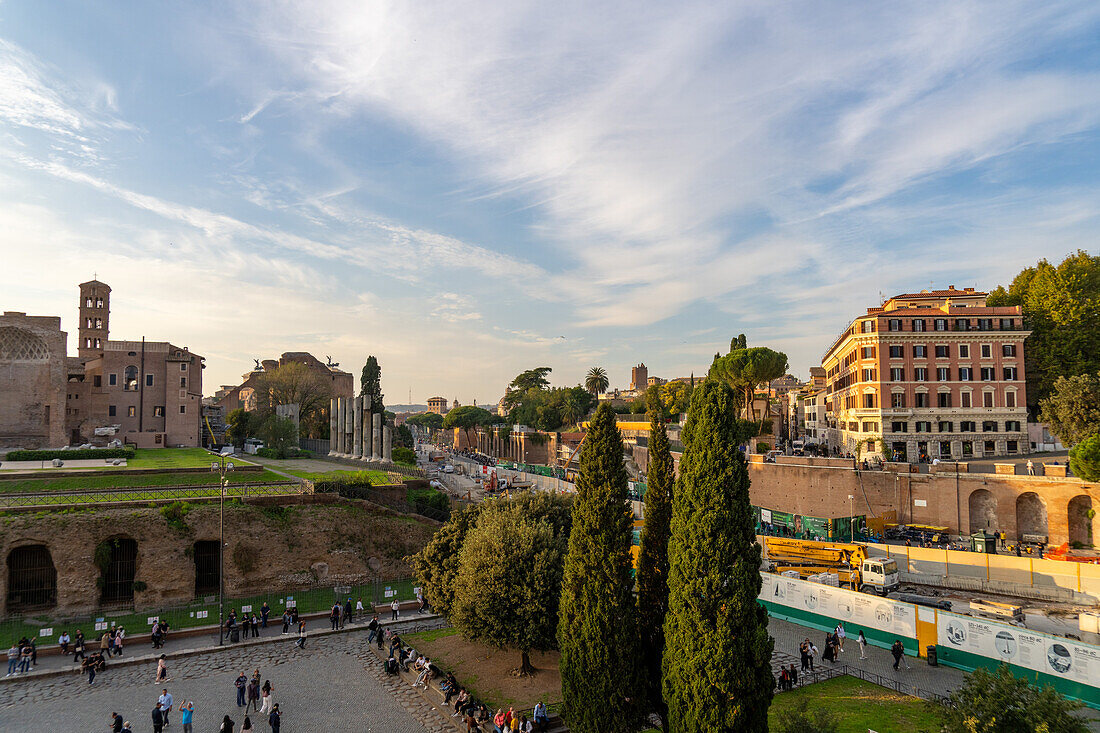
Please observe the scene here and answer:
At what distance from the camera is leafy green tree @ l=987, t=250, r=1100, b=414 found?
4666 centimetres

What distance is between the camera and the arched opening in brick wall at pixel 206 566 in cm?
2953

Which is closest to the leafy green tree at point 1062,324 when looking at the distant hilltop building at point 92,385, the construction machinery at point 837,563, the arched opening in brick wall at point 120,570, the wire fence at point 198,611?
the construction machinery at point 837,563

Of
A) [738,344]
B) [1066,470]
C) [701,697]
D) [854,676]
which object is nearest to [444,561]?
[701,697]

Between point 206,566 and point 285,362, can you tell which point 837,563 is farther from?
point 285,362

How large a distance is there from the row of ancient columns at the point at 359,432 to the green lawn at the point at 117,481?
11.4 m

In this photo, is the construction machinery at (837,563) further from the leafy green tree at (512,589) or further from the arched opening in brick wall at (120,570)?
the arched opening in brick wall at (120,570)

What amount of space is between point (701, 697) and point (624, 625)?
9.54 ft

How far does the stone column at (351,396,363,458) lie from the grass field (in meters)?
12.8

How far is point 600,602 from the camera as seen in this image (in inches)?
604

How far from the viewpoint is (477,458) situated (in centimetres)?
10294

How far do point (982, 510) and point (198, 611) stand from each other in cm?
4582

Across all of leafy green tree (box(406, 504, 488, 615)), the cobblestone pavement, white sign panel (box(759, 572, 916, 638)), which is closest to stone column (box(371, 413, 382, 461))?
leafy green tree (box(406, 504, 488, 615))

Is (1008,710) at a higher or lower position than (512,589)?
higher

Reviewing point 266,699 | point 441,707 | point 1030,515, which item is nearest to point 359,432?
point 266,699
